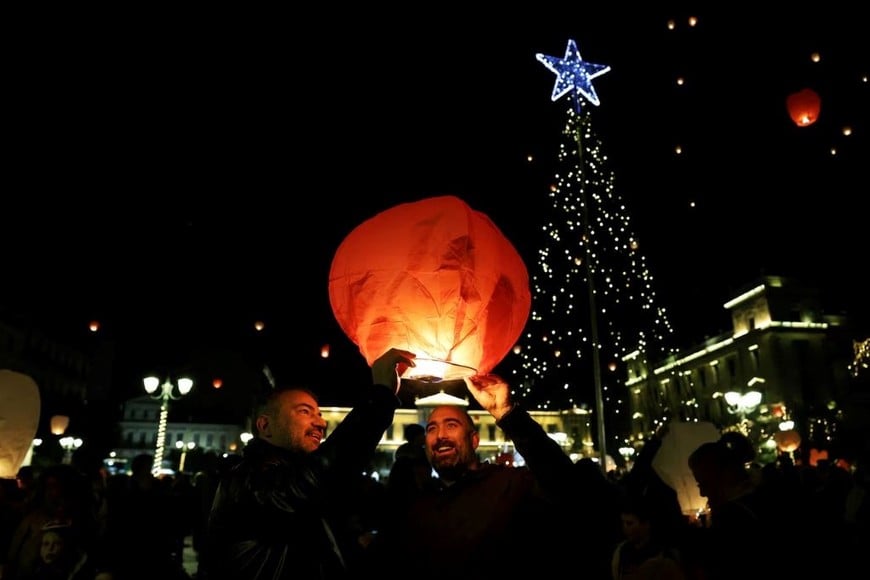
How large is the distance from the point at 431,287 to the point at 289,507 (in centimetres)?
106

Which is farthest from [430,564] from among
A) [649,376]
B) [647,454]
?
[649,376]

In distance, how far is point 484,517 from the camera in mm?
2363

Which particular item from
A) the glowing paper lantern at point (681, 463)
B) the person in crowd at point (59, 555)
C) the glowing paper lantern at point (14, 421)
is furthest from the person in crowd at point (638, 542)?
the glowing paper lantern at point (14, 421)

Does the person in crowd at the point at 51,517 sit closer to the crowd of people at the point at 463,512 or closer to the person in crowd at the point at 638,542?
the crowd of people at the point at 463,512

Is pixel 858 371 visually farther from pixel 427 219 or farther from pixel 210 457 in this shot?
pixel 427 219

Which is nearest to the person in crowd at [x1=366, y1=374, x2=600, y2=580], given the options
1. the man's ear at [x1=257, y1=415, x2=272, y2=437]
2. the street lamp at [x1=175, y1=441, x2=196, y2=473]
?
the man's ear at [x1=257, y1=415, x2=272, y2=437]

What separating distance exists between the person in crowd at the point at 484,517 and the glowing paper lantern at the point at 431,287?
352 mm

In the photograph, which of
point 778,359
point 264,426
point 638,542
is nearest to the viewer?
point 264,426

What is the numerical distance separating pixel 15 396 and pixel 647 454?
601 centimetres

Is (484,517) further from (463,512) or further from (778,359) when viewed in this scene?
(778,359)

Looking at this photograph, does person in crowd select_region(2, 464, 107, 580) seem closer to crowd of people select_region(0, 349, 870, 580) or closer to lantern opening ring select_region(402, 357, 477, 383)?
crowd of people select_region(0, 349, 870, 580)

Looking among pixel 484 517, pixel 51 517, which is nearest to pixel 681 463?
pixel 484 517

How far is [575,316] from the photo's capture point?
25438mm

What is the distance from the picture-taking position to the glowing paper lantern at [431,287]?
8.75 ft
